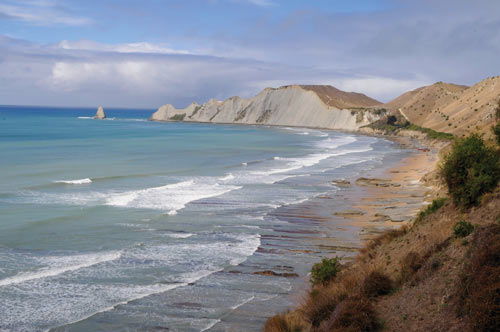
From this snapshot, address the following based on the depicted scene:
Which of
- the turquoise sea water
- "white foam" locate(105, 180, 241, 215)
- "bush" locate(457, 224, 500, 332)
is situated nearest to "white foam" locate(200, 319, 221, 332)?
the turquoise sea water

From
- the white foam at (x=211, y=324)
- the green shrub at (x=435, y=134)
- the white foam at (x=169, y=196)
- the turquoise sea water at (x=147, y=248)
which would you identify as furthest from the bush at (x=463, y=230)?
the green shrub at (x=435, y=134)

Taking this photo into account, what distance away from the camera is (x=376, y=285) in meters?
10.8

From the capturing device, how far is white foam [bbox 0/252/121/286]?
14570 mm

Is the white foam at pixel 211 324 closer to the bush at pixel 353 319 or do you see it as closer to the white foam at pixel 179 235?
the bush at pixel 353 319

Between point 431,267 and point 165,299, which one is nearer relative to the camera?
point 431,267

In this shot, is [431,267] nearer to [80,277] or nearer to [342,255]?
[342,255]

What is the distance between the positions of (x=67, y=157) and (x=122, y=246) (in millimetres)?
35486

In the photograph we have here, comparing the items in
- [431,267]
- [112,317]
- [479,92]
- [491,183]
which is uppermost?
[479,92]

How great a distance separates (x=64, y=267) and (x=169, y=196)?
13.3m

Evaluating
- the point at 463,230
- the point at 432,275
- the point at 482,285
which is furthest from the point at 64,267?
the point at 482,285

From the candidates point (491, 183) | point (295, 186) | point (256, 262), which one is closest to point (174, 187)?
point (295, 186)

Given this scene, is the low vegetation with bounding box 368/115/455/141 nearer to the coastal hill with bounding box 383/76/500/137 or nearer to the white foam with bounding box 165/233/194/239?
the coastal hill with bounding box 383/76/500/137

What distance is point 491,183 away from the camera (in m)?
13.5

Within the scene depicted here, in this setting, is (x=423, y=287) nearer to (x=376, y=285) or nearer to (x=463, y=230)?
(x=376, y=285)
